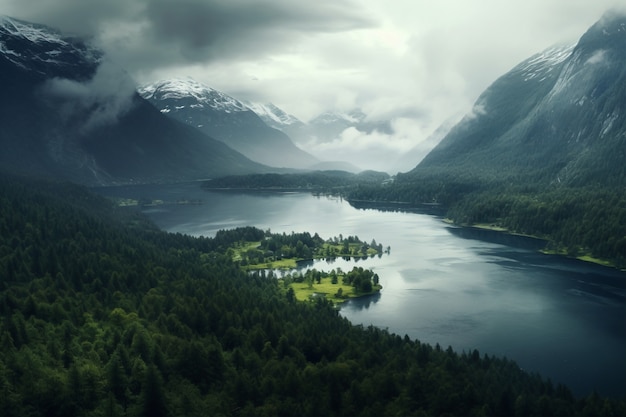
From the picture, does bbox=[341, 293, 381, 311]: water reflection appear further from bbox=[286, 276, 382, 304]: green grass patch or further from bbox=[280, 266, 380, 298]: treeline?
bbox=[280, 266, 380, 298]: treeline

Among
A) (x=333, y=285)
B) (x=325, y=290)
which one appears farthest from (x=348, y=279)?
(x=325, y=290)

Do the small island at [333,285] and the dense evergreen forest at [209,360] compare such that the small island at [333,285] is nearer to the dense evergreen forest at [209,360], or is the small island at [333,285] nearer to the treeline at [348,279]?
the treeline at [348,279]

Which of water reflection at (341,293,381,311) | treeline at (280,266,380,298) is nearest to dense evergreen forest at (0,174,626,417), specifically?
water reflection at (341,293,381,311)

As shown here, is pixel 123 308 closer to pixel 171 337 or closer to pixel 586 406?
pixel 171 337

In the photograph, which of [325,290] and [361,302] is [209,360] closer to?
[361,302]

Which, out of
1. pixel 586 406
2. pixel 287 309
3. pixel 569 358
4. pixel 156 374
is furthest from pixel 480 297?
pixel 156 374

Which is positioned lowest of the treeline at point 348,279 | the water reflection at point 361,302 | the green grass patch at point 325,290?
the water reflection at point 361,302

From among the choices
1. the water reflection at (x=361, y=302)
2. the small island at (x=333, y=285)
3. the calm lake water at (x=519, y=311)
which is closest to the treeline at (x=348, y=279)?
the small island at (x=333, y=285)

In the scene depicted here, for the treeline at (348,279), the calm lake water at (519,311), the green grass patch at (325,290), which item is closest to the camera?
the calm lake water at (519,311)

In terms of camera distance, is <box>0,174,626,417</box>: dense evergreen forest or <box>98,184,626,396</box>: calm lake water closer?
<box>0,174,626,417</box>: dense evergreen forest
